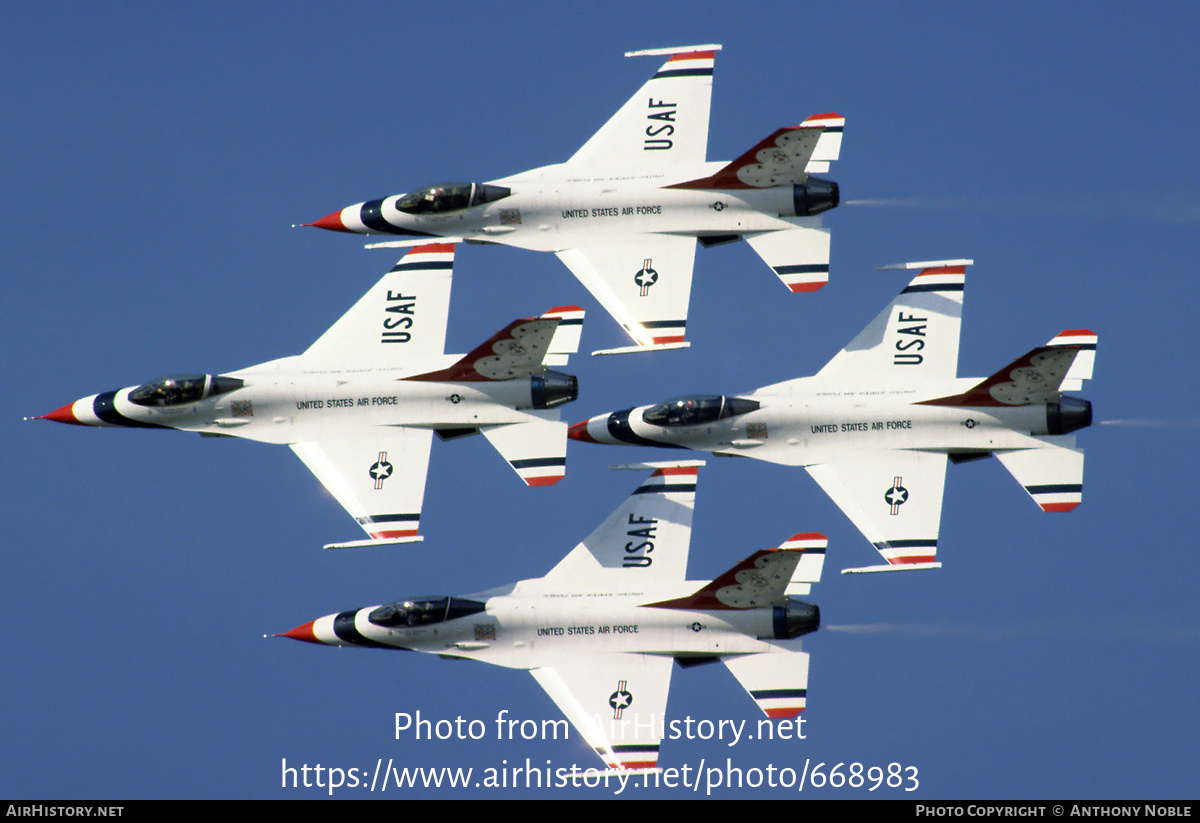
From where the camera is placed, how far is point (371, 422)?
57.2 metres

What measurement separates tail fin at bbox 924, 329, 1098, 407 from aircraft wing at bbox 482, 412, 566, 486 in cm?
828

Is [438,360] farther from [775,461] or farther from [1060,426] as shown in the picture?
[1060,426]

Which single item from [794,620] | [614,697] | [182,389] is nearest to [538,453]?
[614,697]

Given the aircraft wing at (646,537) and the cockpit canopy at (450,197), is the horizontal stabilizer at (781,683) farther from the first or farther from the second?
the cockpit canopy at (450,197)

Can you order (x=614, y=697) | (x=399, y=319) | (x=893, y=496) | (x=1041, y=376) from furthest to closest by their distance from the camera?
(x=399, y=319) → (x=893, y=496) → (x=614, y=697) → (x=1041, y=376)

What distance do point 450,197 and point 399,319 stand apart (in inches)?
124

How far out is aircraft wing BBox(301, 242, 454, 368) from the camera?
58219mm

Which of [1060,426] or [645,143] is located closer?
[1060,426]

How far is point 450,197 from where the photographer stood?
59.2m

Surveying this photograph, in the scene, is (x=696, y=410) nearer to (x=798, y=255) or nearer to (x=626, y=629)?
(x=798, y=255)

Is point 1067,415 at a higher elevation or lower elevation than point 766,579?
higher

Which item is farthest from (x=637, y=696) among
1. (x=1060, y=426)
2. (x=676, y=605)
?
(x=1060, y=426)

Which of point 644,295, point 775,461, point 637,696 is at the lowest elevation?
point 637,696

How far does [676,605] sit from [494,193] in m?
10.6
